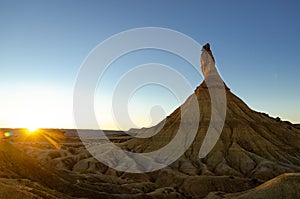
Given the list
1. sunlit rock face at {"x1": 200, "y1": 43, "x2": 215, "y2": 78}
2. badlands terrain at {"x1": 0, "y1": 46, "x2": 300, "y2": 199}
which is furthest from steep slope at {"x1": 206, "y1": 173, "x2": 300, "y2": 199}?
sunlit rock face at {"x1": 200, "y1": 43, "x2": 215, "y2": 78}

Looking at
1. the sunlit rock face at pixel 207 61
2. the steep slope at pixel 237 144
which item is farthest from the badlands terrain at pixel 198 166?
the sunlit rock face at pixel 207 61

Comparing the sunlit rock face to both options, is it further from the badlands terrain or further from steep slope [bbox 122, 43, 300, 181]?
steep slope [bbox 122, 43, 300, 181]

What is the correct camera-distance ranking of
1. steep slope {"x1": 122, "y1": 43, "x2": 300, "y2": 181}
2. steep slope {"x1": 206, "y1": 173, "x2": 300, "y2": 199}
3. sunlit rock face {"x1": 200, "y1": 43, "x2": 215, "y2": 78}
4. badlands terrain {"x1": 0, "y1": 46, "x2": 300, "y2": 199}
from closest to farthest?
steep slope {"x1": 206, "y1": 173, "x2": 300, "y2": 199}, badlands terrain {"x1": 0, "y1": 46, "x2": 300, "y2": 199}, steep slope {"x1": 122, "y1": 43, "x2": 300, "y2": 181}, sunlit rock face {"x1": 200, "y1": 43, "x2": 215, "y2": 78}

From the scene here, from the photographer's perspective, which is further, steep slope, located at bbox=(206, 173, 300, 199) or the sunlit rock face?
the sunlit rock face

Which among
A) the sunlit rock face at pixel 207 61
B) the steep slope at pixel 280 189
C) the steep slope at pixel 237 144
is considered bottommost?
the steep slope at pixel 280 189

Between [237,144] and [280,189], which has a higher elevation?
[237,144]

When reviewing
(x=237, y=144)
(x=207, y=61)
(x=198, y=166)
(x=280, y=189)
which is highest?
(x=207, y=61)

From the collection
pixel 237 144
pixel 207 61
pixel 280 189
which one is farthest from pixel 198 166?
pixel 207 61

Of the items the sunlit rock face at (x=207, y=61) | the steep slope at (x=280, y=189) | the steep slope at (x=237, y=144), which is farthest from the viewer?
the sunlit rock face at (x=207, y=61)

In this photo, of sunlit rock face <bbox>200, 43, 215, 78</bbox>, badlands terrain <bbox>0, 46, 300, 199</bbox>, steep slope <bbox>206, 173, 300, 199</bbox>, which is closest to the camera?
steep slope <bbox>206, 173, 300, 199</bbox>

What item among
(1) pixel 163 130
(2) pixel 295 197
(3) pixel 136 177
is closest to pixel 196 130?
(1) pixel 163 130

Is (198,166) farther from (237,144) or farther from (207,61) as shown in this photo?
→ (207,61)

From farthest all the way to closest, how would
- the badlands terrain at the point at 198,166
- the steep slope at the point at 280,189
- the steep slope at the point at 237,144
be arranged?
the steep slope at the point at 237,144 → the badlands terrain at the point at 198,166 → the steep slope at the point at 280,189

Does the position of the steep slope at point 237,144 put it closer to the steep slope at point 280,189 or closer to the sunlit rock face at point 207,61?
the sunlit rock face at point 207,61
